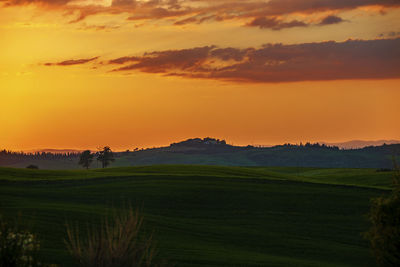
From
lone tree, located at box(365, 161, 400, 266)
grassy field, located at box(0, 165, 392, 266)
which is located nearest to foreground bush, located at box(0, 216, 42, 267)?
grassy field, located at box(0, 165, 392, 266)

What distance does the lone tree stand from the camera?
26109mm

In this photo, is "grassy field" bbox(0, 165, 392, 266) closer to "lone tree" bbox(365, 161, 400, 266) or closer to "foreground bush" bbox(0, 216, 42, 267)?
"lone tree" bbox(365, 161, 400, 266)

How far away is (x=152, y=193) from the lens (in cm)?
6906

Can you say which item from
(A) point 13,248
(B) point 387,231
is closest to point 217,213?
(B) point 387,231

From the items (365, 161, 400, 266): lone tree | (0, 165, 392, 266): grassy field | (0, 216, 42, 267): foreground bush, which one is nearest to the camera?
(0, 216, 42, 267): foreground bush

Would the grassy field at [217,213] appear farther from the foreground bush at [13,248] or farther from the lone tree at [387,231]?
the foreground bush at [13,248]

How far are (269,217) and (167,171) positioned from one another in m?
42.7

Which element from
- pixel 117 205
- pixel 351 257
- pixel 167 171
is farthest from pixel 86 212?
pixel 167 171

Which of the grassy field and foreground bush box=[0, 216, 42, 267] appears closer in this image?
foreground bush box=[0, 216, 42, 267]

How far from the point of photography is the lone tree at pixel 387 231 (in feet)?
85.7

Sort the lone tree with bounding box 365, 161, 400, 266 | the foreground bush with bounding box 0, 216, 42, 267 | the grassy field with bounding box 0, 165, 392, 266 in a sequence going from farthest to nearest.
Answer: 1. the grassy field with bounding box 0, 165, 392, 266
2. the lone tree with bounding box 365, 161, 400, 266
3. the foreground bush with bounding box 0, 216, 42, 267

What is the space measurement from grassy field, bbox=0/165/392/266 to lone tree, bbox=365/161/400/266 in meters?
9.88

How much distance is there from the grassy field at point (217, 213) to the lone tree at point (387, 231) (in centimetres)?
988

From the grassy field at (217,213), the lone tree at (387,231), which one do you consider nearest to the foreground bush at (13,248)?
the grassy field at (217,213)
